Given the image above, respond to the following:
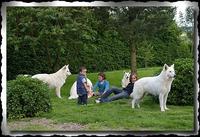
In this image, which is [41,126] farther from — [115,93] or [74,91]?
[115,93]

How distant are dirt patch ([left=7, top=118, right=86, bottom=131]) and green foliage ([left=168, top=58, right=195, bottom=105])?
1.99m

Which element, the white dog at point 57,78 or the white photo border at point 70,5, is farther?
the white dog at point 57,78

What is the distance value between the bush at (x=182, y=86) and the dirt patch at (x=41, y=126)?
5.83 ft

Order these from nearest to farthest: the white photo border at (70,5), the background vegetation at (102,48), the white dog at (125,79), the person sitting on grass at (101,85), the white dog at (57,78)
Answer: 1. the white photo border at (70,5)
2. the background vegetation at (102,48)
3. the white dog at (125,79)
4. the person sitting on grass at (101,85)
5. the white dog at (57,78)

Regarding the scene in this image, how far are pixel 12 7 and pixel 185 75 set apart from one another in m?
3.40

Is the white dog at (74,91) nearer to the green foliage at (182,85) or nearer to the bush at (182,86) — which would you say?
the bush at (182,86)

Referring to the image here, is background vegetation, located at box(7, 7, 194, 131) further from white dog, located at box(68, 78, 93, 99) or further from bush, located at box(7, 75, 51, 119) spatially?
white dog, located at box(68, 78, 93, 99)

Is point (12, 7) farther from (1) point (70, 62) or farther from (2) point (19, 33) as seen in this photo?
(1) point (70, 62)

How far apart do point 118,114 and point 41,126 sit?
133 centimetres

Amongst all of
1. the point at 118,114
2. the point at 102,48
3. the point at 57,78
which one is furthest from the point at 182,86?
the point at 57,78

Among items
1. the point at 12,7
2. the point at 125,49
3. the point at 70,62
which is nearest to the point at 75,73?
the point at 70,62

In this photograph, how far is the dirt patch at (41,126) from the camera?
1028 cm

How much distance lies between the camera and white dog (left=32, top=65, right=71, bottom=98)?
36.3 ft

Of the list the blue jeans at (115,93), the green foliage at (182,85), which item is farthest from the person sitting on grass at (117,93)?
the green foliage at (182,85)
